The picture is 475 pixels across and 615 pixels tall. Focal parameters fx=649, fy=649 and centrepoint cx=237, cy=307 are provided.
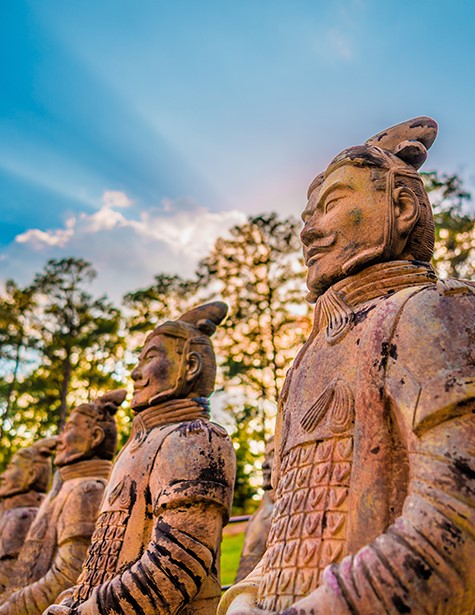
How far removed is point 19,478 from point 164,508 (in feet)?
20.5

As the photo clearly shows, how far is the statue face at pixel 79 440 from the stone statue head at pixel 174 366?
7.13ft

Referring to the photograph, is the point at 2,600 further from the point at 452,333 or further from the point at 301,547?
the point at 452,333

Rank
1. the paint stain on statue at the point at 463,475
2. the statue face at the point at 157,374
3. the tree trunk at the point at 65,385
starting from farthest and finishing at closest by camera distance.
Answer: the tree trunk at the point at 65,385, the statue face at the point at 157,374, the paint stain on statue at the point at 463,475

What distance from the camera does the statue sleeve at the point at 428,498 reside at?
7.57 ft

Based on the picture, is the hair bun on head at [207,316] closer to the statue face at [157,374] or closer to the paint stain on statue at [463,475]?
the statue face at [157,374]

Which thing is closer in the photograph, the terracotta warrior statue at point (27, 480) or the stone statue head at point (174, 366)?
the stone statue head at point (174, 366)

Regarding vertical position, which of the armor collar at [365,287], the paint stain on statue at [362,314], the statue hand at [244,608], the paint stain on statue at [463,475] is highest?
the armor collar at [365,287]

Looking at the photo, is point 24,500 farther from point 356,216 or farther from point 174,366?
point 356,216

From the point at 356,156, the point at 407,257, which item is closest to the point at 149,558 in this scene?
the point at 407,257

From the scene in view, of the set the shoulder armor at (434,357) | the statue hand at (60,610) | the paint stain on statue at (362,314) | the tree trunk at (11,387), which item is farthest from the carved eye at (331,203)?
the tree trunk at (11,387)

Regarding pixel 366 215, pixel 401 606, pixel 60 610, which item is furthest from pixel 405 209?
pixel 60 610

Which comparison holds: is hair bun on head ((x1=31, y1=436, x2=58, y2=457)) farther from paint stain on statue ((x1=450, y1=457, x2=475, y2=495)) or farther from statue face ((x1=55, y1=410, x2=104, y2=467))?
paint stain on statue ((x1=450, y1=457, x2=475, y2=495))

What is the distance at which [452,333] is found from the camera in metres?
2.86

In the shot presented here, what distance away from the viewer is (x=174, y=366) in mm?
5801
